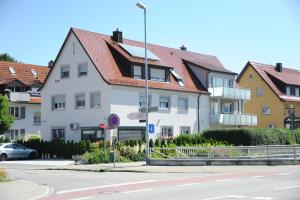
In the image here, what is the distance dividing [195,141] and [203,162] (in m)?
11.6

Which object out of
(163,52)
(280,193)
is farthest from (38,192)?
(163,52)

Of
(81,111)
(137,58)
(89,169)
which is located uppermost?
(137,58)

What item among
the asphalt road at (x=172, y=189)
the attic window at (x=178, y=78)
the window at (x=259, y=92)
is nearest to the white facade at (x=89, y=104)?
the attic window at (x=178, y=78)

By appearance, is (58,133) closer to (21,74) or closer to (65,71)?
(65,71)

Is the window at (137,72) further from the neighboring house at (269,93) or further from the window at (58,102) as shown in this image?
the neighboring house at (269,93)

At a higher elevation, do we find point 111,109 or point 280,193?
point 111,109

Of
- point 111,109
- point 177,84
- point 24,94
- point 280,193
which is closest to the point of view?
point 280,193

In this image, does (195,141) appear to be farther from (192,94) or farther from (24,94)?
(24,94)

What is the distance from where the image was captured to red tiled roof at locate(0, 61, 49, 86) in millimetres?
56344

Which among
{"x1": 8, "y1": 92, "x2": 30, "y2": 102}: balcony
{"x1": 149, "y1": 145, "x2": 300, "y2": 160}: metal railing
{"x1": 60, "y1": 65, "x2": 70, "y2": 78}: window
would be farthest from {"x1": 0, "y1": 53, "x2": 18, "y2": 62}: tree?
{"x1": 149, "y1": 145, "x2": 300, "y2": 160}: metal railing

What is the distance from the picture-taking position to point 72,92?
42.3 meters

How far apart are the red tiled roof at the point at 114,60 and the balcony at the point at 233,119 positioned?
277cm

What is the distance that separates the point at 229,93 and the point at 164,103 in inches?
353

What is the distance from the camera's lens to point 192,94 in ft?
153
